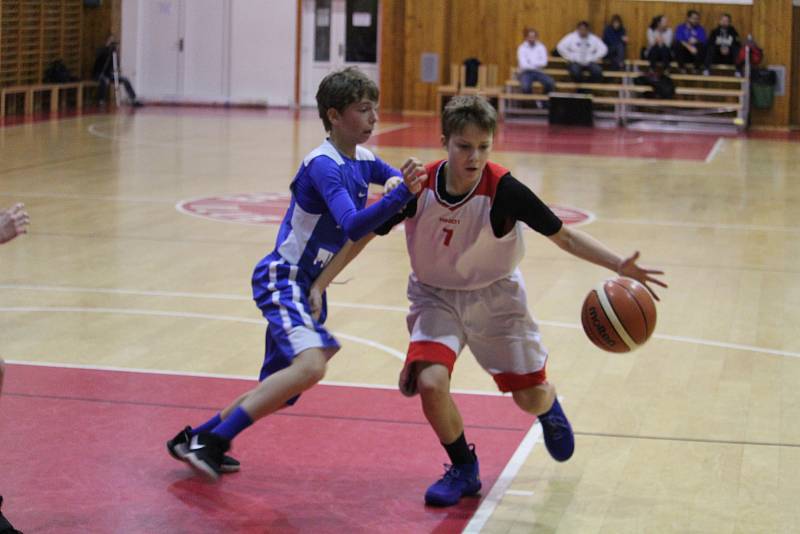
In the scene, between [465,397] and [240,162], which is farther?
[240,162]

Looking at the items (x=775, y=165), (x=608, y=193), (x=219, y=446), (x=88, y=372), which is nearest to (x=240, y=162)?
(x=608, y=193)

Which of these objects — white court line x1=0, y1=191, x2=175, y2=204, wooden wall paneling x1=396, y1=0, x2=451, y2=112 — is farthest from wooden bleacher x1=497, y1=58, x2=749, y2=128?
white court line x1=0, y1=191, x2=175, y2=204

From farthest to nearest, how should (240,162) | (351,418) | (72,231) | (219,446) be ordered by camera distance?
(240,162) < (72,231) < (351,418) < (219,446)

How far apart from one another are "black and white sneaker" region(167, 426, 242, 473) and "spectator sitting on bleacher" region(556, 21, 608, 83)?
19528 millimetres

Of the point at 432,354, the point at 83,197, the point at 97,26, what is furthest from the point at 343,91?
the point at 97,26

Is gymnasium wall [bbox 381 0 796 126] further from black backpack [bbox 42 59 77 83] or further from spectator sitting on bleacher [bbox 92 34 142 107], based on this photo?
black backpack [bbox 42 59 77 83]

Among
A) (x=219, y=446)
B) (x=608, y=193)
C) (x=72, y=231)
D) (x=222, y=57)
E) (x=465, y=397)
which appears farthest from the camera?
(x=222, y=57)

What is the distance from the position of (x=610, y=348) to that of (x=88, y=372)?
2706 millimetres

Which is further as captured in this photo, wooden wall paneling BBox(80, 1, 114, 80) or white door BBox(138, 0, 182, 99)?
white door BBox(138, 0, 182, 99)

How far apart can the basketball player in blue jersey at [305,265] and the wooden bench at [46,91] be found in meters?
18.0

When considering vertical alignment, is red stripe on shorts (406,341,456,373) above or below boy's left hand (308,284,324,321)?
below

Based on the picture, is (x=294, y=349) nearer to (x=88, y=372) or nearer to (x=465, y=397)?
A: (x=465, y=397)

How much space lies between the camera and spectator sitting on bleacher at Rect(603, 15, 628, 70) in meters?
23.6

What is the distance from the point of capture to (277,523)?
4395 mm
